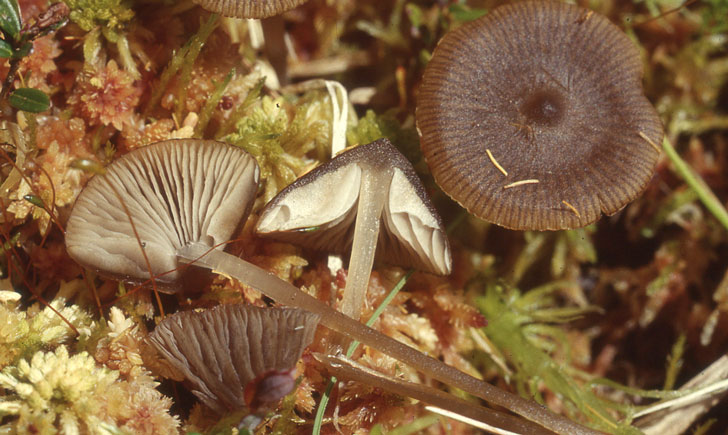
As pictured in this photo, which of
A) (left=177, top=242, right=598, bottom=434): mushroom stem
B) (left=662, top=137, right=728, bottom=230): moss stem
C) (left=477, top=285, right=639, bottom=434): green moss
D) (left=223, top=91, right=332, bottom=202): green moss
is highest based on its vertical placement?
(left=223, top=91, right=332, bottom=202): green moss

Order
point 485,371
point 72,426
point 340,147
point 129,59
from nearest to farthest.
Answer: point 72,426, point 129,59, point 340,147, point 485,371

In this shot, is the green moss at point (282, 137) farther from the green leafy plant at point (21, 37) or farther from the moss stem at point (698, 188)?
the moss stem at point (698, 188)

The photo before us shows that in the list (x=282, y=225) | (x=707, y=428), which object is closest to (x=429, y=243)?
(x=282, y=225)

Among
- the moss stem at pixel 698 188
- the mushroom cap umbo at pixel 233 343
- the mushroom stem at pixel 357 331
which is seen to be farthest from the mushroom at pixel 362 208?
the moss stem at pixel 698 188

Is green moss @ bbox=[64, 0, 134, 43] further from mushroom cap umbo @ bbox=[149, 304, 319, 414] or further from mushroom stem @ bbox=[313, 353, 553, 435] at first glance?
mushroom stem @ bbox=[313, 353, 553, 435]

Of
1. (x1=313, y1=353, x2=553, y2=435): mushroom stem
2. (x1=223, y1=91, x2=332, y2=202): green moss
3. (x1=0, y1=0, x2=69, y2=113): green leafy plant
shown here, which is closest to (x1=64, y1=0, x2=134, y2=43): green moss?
(x1=0, y1=0, x2=69, y2=113): green leafy plant

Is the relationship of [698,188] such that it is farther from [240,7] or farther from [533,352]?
[240,7]

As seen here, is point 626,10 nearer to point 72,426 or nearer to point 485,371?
point 485,371

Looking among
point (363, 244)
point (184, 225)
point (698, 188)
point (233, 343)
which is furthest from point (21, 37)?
point (698, 188)
